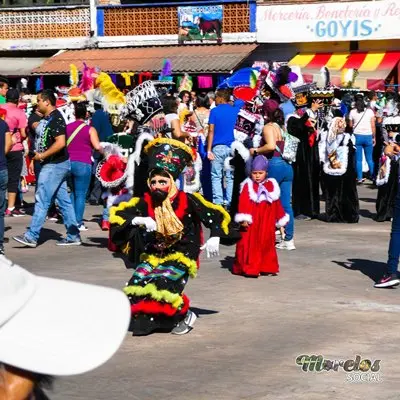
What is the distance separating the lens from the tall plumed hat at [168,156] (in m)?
8.07

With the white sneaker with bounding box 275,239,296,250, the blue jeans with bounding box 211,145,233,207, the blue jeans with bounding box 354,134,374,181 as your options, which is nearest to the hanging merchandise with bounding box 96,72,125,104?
the blue jeans with bounding box 211,145,233,207

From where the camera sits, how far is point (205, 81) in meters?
30.5

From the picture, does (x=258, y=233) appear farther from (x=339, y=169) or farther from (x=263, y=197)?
(x=339, y=169)

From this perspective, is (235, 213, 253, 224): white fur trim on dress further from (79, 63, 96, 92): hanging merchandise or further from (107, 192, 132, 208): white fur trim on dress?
(79, 63, 96, 92): hanging merchandise

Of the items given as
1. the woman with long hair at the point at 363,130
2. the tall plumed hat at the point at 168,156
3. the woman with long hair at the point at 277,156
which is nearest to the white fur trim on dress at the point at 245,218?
the tall plumed hat at the point at 168,156

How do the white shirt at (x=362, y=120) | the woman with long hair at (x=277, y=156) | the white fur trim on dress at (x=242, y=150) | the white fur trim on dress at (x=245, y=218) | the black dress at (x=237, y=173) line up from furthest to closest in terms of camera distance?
the white shirt at (x=362, y=120)
the black dress at (x=237, y=173)
the white fur trim on dress at (x=242, y=150)
the woman with long hair at (x=277, y=156)
the white fur trim on dress at (x=245, y=218)

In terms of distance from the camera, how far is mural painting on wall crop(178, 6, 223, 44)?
104 feet

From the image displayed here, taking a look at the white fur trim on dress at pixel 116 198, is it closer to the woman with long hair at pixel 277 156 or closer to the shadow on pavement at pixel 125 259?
the shadow on pavement at pixel 125 259

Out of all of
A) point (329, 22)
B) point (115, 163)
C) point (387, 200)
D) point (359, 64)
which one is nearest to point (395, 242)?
point (115, 163)

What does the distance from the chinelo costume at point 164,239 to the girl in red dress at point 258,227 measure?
2187mm

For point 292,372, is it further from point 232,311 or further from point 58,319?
point 58,319

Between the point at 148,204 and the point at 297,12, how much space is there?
23.3m

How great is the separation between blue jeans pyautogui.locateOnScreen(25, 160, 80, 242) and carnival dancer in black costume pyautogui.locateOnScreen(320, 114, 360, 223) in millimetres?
3930

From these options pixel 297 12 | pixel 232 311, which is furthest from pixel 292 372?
pixel 297 12
